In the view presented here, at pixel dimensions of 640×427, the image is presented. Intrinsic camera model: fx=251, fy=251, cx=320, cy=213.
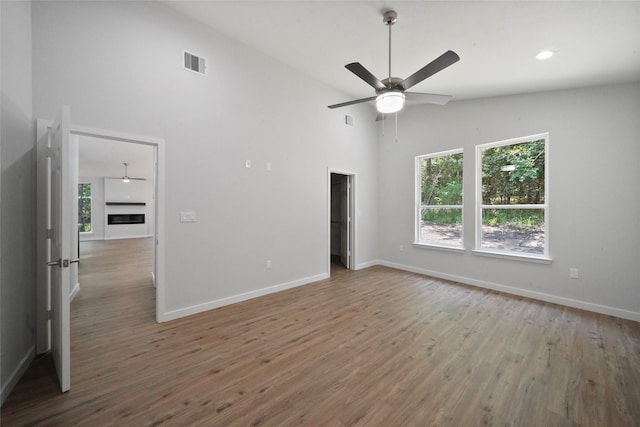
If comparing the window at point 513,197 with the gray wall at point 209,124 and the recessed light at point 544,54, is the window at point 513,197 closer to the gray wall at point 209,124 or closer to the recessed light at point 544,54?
the recessed light at point 544,54

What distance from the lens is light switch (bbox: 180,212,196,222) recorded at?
10.0ft

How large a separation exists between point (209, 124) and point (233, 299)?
238 cm

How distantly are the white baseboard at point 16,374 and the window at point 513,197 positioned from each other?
569 centimetres

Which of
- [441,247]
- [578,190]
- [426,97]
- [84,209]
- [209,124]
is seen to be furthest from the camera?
[84,209]

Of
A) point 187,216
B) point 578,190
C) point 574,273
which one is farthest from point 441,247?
point 187,216

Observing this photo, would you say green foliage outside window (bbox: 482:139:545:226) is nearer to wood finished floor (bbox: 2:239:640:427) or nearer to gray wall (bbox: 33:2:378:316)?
wood finished floor (bbox: 2:239:640:427)

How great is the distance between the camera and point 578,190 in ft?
11.3

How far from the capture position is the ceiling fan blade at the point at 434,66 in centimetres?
201

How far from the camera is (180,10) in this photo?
9.77ft

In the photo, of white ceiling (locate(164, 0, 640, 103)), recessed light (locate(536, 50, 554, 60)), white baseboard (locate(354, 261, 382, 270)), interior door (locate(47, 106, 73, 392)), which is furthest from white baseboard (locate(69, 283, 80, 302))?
recessed light (locate(536, 50, 554, 60))

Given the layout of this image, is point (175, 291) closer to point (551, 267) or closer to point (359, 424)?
point (359, 424)

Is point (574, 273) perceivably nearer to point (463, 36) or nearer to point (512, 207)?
point (512, 207)

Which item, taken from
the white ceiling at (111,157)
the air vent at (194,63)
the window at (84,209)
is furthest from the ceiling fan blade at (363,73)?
the window at (84,209)

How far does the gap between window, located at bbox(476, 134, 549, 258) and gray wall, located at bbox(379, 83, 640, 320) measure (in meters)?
0.12
